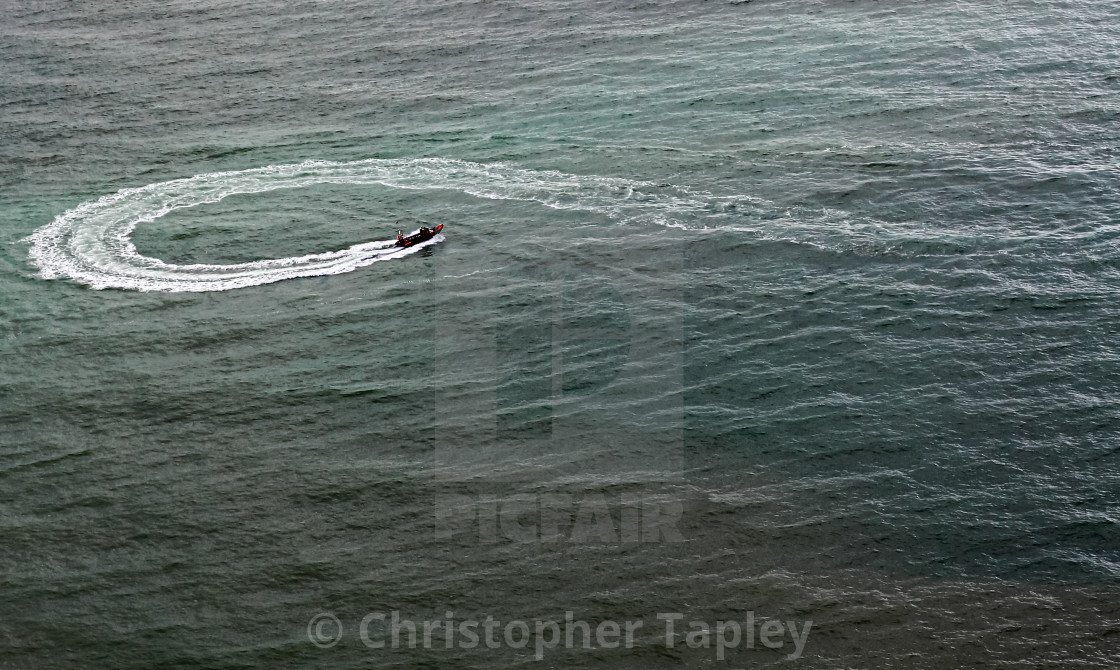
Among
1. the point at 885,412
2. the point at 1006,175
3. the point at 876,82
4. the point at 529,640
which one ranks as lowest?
the point at 529,640

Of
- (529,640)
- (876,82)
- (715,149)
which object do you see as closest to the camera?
(529,640)

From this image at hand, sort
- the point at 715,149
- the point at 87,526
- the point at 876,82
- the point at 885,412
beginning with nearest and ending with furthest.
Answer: the point at 87,526, the point at 885,412, the point at 715,149, the point at 876,82

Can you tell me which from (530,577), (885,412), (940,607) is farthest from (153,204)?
(940,607)

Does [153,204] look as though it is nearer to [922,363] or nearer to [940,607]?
[922,363]

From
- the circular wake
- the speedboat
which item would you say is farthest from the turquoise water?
the speedboat

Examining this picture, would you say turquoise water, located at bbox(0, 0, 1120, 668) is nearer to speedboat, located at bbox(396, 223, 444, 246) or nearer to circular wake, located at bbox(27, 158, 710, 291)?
circular wake, located at bbox(27, 158, 710, 291)

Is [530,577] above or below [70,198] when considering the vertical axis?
below

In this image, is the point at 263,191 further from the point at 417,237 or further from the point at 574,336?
the point at 574,336
